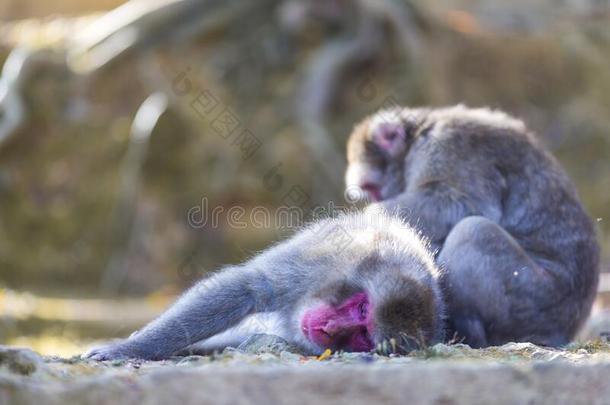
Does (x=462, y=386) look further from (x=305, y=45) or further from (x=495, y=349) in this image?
(x=305, y=45)

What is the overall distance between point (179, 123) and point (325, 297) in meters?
8.24

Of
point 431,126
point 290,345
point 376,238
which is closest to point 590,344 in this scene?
point 376,238

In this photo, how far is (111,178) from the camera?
41.3 feet

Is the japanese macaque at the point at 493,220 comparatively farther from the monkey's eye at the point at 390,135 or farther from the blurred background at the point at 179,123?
the blurred background at the point at 179,123

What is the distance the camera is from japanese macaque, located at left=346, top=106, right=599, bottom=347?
5523 mm

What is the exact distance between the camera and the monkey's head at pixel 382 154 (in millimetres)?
6645

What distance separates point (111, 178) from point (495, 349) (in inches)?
345

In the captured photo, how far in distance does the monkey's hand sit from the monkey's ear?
266 centimetres

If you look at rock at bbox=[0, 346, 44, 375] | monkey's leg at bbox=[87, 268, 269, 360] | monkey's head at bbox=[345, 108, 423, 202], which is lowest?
monkey's leg at bbox=[87, 268, 269, 360]

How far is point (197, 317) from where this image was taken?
4668mm
